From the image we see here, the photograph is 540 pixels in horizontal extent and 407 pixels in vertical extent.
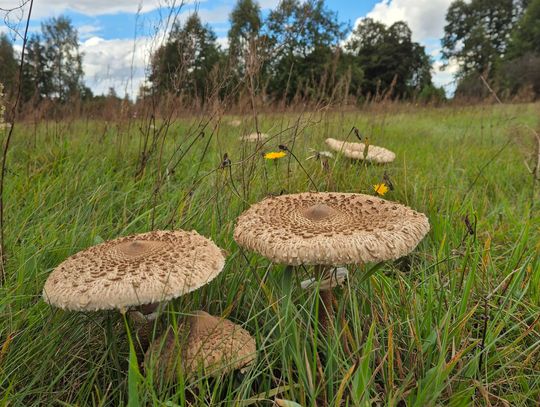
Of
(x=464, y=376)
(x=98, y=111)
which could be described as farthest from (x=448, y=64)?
(x=464, y=376)

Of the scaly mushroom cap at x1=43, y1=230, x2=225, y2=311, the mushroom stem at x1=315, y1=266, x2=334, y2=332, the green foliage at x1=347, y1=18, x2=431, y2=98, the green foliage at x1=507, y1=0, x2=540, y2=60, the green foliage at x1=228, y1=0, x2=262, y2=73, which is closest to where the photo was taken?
the scaly mushroom cap at x1=43, y1=230, x2=225, y2=311

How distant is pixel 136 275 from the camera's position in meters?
1.48

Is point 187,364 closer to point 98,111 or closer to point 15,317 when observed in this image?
point 15,317

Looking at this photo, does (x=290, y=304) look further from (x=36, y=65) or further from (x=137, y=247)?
(x=36, y=65)

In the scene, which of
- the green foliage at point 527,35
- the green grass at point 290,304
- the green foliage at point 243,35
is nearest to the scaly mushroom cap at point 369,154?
the green grass at point 290,304

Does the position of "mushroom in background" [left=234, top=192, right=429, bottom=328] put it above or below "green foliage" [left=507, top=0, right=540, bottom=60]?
below

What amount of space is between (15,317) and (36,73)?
3712 mm

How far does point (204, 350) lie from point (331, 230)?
0.71 metres

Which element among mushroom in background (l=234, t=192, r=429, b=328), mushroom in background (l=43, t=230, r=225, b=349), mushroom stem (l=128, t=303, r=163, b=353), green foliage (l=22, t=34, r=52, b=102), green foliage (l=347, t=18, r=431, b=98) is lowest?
mushroom stem (l=128, t=303, r=163, b=353)

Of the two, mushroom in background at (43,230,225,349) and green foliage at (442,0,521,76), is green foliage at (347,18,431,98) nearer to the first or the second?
green foliage at (442,0,521,76)

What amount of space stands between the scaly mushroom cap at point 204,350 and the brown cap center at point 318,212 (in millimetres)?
577

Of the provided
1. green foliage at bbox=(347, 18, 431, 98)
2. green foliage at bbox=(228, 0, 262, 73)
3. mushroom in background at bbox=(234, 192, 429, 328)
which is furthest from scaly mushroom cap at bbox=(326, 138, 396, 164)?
green foliage at bbox=(347, 18, 431, 98)

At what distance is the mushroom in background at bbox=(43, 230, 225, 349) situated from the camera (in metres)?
1.43

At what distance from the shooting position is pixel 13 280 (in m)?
2.12
